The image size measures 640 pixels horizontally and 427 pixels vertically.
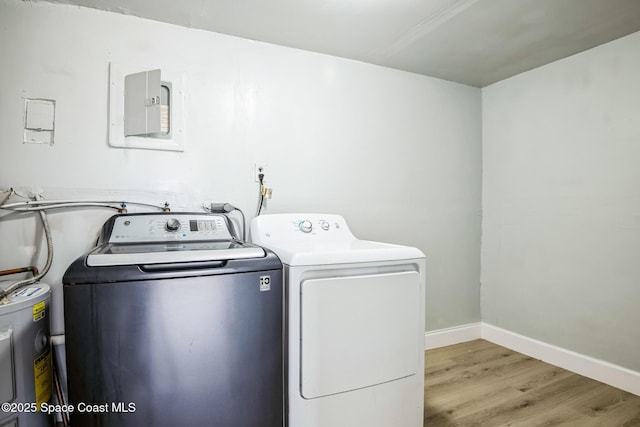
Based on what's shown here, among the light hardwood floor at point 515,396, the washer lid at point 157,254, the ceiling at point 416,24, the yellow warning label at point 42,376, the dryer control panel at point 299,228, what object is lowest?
the light hardwood floor at point 515,396

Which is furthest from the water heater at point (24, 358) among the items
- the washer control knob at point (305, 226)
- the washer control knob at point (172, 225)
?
the washer control knob at point (305, 226)

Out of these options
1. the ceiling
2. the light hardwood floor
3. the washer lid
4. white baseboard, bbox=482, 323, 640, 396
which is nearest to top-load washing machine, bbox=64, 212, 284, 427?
the washer lid

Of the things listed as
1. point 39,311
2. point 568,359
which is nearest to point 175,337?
point 39,311

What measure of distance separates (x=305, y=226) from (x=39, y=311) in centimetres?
126

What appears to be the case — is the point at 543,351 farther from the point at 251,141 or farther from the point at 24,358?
the point at 24,358

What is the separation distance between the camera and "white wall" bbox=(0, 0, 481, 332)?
167 cm

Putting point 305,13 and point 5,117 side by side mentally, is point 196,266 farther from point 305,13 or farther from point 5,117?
point 305,13

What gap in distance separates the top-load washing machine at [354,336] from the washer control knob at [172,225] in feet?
1.77

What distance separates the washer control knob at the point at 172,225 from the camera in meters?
1.62

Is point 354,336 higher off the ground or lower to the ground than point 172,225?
lower

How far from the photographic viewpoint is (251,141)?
209 cm

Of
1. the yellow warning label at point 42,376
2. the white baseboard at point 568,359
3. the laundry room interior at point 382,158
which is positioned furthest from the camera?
the white baseboard at point 568,359

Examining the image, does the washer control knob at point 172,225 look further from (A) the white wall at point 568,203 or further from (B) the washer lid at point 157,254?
(A) the white wall at point 568,203

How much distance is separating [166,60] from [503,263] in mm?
2818
